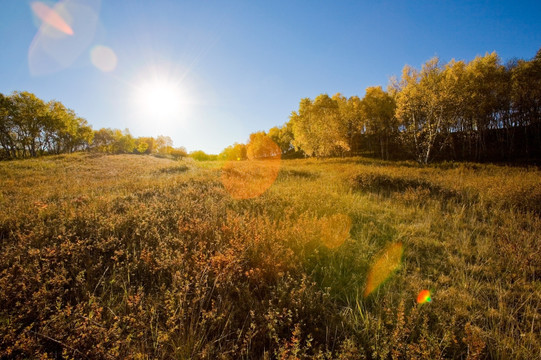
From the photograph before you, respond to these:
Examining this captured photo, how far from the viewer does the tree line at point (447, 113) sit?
21.1m

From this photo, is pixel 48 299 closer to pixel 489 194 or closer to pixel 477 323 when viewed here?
pixel 477 323

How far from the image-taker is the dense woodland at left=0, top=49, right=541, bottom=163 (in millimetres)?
21406

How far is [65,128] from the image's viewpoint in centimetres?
4312

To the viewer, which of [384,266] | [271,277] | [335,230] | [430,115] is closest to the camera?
[271,277]

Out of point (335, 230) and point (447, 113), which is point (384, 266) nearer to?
point (335, 230)

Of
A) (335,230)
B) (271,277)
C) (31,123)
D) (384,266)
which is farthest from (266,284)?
(31,123)

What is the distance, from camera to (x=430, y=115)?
2108cm

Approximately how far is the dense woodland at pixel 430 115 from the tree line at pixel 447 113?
85mm

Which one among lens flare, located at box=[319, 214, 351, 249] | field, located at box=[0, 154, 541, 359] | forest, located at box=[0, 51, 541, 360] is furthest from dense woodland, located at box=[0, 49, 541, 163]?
lens flare, located at box=[319, 214, 351, 249]

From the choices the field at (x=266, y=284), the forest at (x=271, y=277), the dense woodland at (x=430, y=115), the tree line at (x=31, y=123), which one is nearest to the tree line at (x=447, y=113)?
the dense woodland at (x=430, y=115)

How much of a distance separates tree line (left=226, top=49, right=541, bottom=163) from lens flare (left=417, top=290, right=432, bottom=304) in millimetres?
23662

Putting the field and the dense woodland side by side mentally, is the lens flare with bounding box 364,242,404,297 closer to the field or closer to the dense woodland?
the field

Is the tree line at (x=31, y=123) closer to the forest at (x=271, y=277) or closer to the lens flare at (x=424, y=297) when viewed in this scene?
the forest at (x=271, y=277)

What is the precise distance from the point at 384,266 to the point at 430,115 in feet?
80.8
